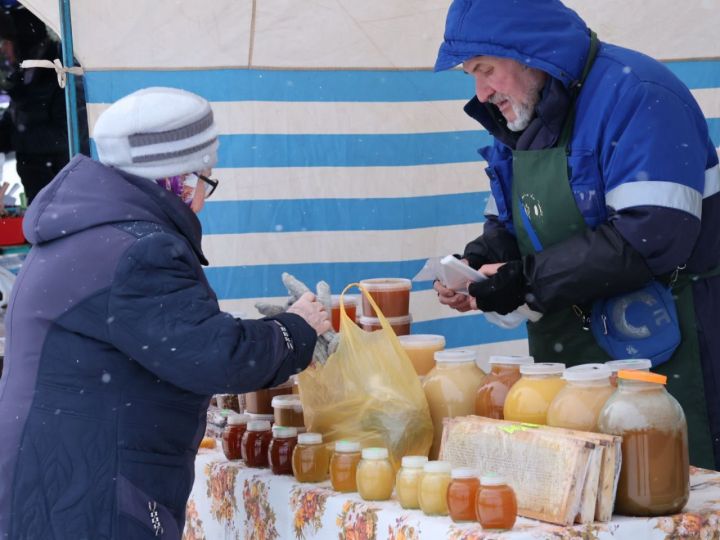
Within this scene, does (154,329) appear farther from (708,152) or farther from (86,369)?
(708,152)

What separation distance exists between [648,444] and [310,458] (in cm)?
78

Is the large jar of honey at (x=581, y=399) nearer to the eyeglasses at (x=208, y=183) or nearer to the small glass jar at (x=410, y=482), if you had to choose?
the small glass jar at (x=410, y=482)

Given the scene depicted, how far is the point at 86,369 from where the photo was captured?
7.15 feet

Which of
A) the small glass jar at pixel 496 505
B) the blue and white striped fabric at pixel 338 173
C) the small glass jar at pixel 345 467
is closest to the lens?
the small glass jar at pixel 496 505

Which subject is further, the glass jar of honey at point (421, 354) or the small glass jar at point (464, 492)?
the glass jar of honey at point (421, 354)

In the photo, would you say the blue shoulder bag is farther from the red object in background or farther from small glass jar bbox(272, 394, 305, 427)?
the red object in background

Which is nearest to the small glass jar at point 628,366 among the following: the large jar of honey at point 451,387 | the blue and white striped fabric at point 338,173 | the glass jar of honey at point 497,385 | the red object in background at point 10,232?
the glass jar of honey at point 497,385

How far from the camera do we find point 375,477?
7.32 ft

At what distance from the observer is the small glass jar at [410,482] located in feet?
7.04

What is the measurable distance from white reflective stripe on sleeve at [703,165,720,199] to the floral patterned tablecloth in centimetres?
75

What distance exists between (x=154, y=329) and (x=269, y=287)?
2.34 metres

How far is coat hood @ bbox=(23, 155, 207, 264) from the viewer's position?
2.19 m

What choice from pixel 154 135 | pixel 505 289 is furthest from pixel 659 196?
pixel 154 135

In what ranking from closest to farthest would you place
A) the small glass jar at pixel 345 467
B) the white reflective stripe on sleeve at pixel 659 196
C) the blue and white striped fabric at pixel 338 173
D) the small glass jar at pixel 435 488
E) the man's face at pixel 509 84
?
the small glass jar at pixel 435 488 < the small glass jar at pixel 345 467 < the white reflective stripe on sleeve at pixel 659 196 < the man's face at pixel 509 84 < the blue and white striped fabric at pixel 338 173
